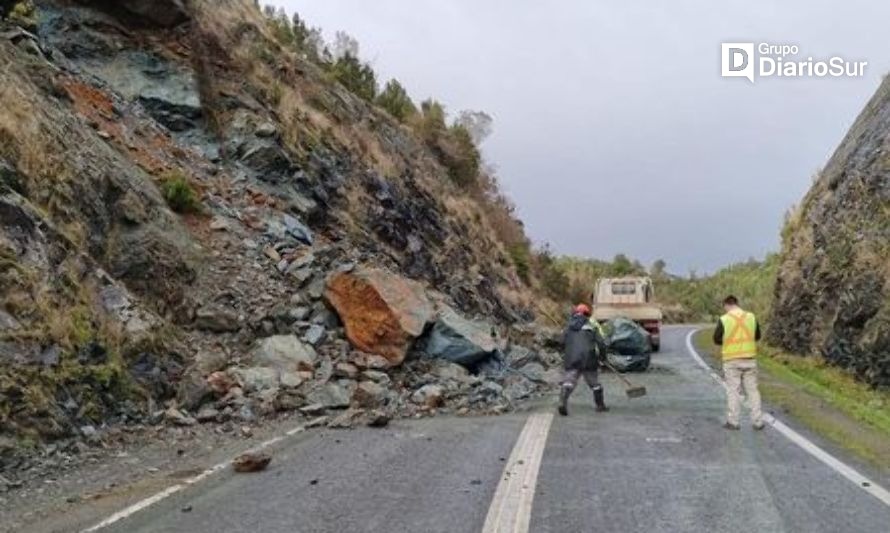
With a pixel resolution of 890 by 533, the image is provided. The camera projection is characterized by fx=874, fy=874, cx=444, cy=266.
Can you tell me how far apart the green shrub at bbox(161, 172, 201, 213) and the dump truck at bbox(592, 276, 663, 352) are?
40.0 feet

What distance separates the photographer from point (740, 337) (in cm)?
1152

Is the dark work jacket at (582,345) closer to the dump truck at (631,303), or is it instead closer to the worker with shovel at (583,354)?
the worker with shovel at (583,354)

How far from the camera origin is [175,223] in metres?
15.3

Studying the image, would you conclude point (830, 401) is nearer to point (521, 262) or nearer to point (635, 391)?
point (635, 391)

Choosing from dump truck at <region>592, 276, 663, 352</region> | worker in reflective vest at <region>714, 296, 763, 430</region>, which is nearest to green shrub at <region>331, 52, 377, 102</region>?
dump truck at <region>592, 276, 663, 352</region>

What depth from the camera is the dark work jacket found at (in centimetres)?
1293

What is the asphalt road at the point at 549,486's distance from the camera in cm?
613

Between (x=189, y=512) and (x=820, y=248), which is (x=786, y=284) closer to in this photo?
(x=820, y=248)

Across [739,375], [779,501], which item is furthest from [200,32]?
[779,501]

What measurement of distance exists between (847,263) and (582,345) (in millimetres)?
9635

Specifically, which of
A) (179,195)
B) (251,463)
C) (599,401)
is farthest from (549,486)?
(179,195)

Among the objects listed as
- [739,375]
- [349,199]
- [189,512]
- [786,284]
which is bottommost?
[189,512]

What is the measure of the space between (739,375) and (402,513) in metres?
6.44

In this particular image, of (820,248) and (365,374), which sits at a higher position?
(820,248)
